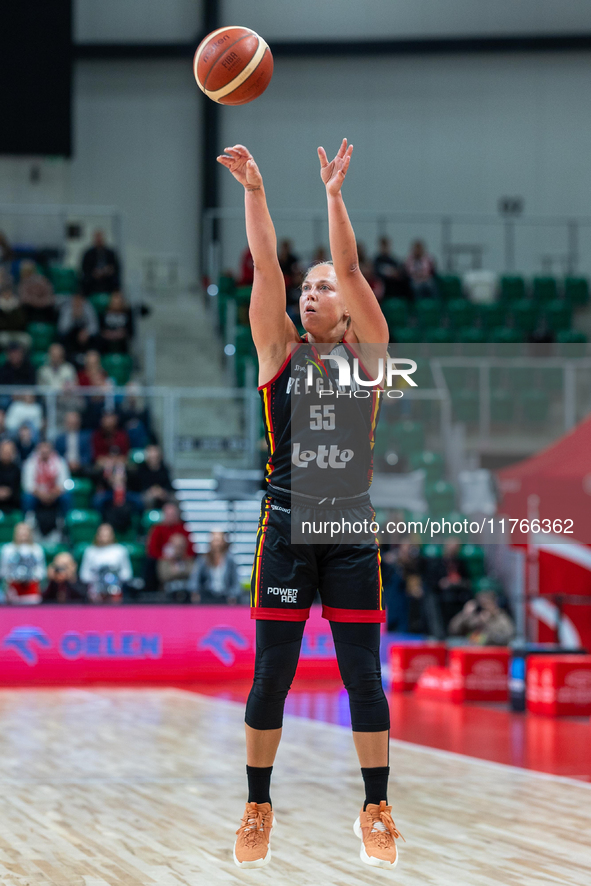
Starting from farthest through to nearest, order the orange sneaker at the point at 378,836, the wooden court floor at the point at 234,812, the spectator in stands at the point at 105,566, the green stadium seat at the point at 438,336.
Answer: the green stadium seat at the point at 438,336, the spectator in stands at the point at 105,566, the wooden court floor at the point at 234,812, the orange sneaker at the point at 378,836

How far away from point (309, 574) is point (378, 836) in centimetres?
94

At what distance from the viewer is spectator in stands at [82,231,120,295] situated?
17.8m

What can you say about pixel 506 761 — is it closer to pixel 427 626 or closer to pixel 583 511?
pixel 583 511

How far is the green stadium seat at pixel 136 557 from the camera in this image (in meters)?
13.9

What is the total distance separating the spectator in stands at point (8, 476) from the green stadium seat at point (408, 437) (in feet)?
15.4

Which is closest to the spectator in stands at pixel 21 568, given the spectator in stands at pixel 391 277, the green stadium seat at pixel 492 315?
the spectator in stands at pixel 391 277

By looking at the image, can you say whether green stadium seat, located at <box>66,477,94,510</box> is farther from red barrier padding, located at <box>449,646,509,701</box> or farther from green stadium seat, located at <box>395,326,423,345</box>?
red barrier padding, located at <box>449,646,509,701</box>

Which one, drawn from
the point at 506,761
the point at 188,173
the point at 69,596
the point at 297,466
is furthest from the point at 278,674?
the point at 188,173

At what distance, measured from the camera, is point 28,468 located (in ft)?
45.5

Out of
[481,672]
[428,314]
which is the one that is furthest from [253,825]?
[428,314]

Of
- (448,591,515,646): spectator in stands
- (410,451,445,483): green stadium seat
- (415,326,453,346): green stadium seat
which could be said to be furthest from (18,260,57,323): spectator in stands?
(448,591,515,646): spectator in stands

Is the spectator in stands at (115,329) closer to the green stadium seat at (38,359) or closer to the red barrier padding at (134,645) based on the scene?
the green stadium seat at (38,359)

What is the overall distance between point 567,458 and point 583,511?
0.49 metres

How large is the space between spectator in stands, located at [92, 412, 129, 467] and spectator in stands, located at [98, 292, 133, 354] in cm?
245
